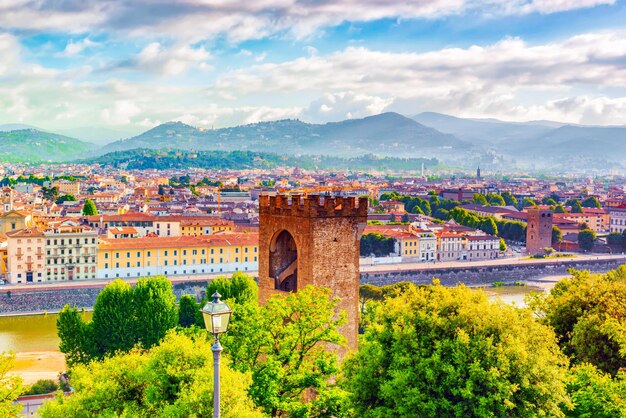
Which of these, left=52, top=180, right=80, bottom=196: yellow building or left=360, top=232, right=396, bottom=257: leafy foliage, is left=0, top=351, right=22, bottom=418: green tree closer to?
left=360, top=232, right=396, bottom=257: leafy foliage

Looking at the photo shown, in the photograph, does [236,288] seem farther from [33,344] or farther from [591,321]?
[591,321]

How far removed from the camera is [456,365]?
11.8m

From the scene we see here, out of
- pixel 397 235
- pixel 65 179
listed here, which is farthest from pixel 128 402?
pixel 65 179

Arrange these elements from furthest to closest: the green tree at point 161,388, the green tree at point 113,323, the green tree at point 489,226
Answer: the green tree at point 489,226 < the green tree at point 113,323 < the green tree at point 161,388

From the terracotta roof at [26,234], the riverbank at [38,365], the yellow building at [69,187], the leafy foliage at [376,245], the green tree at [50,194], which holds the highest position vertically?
the yellow building at [69,187]

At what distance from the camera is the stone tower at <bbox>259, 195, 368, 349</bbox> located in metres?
14.8

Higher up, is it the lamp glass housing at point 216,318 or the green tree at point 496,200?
the lamp glass housing at point 216,318

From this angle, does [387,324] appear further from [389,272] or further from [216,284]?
[389,272]

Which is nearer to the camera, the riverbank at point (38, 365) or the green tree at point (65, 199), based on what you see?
the riverbank at point (38, 365)

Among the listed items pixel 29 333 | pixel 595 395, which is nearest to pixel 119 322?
pixel 29 333

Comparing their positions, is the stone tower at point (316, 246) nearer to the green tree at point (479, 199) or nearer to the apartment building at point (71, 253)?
the apartment building at point (71, 253)

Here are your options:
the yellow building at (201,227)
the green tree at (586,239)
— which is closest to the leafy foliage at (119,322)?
the yellow building at (201,227)

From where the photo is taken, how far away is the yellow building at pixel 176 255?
48.2m

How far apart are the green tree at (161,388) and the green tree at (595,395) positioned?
568cm
